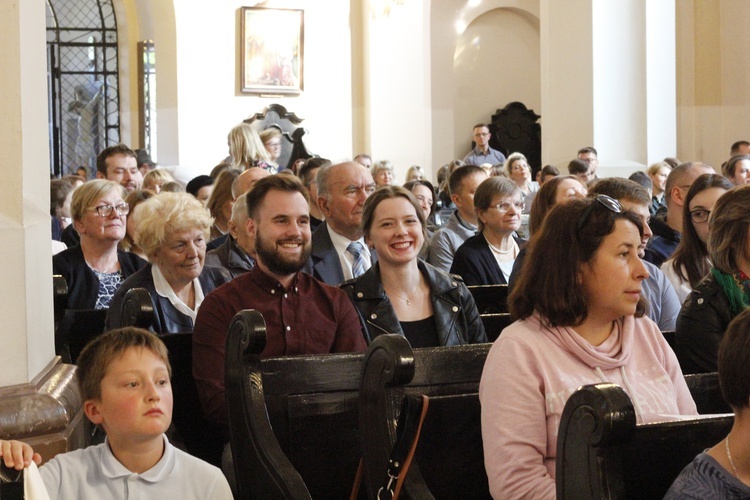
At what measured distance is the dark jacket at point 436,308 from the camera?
3.89m

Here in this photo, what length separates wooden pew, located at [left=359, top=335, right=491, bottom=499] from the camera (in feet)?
8.36

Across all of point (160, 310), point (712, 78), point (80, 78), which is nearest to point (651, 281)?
point (160, 310)

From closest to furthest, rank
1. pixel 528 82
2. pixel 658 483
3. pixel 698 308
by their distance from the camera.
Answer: pixel 658 483 → pixel 698 308 → pixel 528 82

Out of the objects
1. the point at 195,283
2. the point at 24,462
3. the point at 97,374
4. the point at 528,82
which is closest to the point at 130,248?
the point at 195,283

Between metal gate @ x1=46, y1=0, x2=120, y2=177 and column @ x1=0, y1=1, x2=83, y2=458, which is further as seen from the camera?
metal gate @ x1=46, y1=0, x2=120, y2=177

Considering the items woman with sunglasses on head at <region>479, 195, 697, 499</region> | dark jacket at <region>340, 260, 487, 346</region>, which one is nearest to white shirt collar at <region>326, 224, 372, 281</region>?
dark jacket at <region>340, 260, 487, 346</region>

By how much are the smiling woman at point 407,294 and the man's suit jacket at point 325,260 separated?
0.68 m

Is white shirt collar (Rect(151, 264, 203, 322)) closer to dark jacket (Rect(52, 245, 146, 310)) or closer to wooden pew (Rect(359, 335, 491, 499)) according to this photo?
dark jacket (Rect(52, 245, 146, 310))

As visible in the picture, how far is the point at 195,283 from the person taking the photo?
14.5 feet

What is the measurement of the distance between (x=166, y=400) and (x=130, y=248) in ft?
11.6

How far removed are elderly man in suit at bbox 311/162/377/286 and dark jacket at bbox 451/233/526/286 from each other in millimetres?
511

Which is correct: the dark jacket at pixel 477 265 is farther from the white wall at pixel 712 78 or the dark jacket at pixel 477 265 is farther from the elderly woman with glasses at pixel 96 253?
the white wall at pixel 712 78

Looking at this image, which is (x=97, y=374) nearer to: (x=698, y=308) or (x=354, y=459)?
(x=354, y=459)

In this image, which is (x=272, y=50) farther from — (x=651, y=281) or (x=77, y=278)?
(x=651, y=281)
